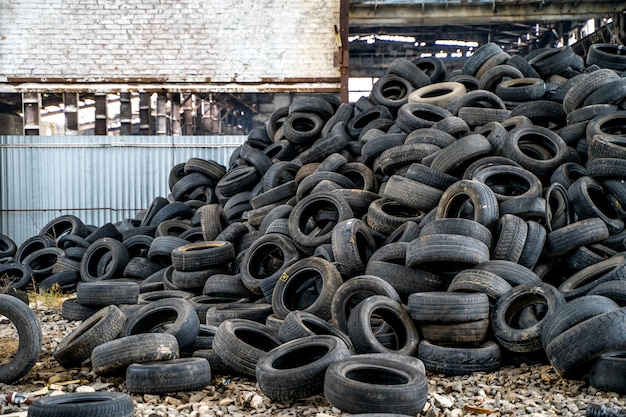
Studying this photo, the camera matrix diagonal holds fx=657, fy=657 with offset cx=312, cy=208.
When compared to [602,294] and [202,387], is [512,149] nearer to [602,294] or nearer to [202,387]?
[602,294]

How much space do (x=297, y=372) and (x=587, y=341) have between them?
229cm

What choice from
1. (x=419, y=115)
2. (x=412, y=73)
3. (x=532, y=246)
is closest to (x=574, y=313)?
(x=532, y=246)

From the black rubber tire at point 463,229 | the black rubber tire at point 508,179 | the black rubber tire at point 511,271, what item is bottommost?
the black rubber tire at point 511,271

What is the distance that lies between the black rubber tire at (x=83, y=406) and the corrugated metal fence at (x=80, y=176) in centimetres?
1197

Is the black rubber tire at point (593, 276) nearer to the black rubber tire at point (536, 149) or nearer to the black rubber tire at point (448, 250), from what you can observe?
the black rubber tire at point (448, 250)

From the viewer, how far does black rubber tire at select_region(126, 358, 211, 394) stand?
546 cm

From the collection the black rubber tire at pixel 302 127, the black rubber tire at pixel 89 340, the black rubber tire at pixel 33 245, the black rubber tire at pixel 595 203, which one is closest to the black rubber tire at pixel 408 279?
the black rubber tire at pixel 595 203

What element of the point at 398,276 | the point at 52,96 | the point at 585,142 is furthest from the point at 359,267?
the point at 52,96

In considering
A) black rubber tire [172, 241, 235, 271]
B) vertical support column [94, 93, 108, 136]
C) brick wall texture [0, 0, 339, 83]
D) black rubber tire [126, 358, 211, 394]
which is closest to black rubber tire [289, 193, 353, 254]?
black rubber tire [172, 241, 235, 271]

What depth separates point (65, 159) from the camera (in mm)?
16453

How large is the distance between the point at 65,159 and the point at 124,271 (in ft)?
22.9

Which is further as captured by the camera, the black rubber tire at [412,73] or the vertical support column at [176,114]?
the vertical support column at [176,114]

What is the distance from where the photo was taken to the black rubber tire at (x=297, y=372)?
5.18 m

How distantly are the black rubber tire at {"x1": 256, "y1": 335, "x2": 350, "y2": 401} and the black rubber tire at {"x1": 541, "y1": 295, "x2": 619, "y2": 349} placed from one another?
1755mm
